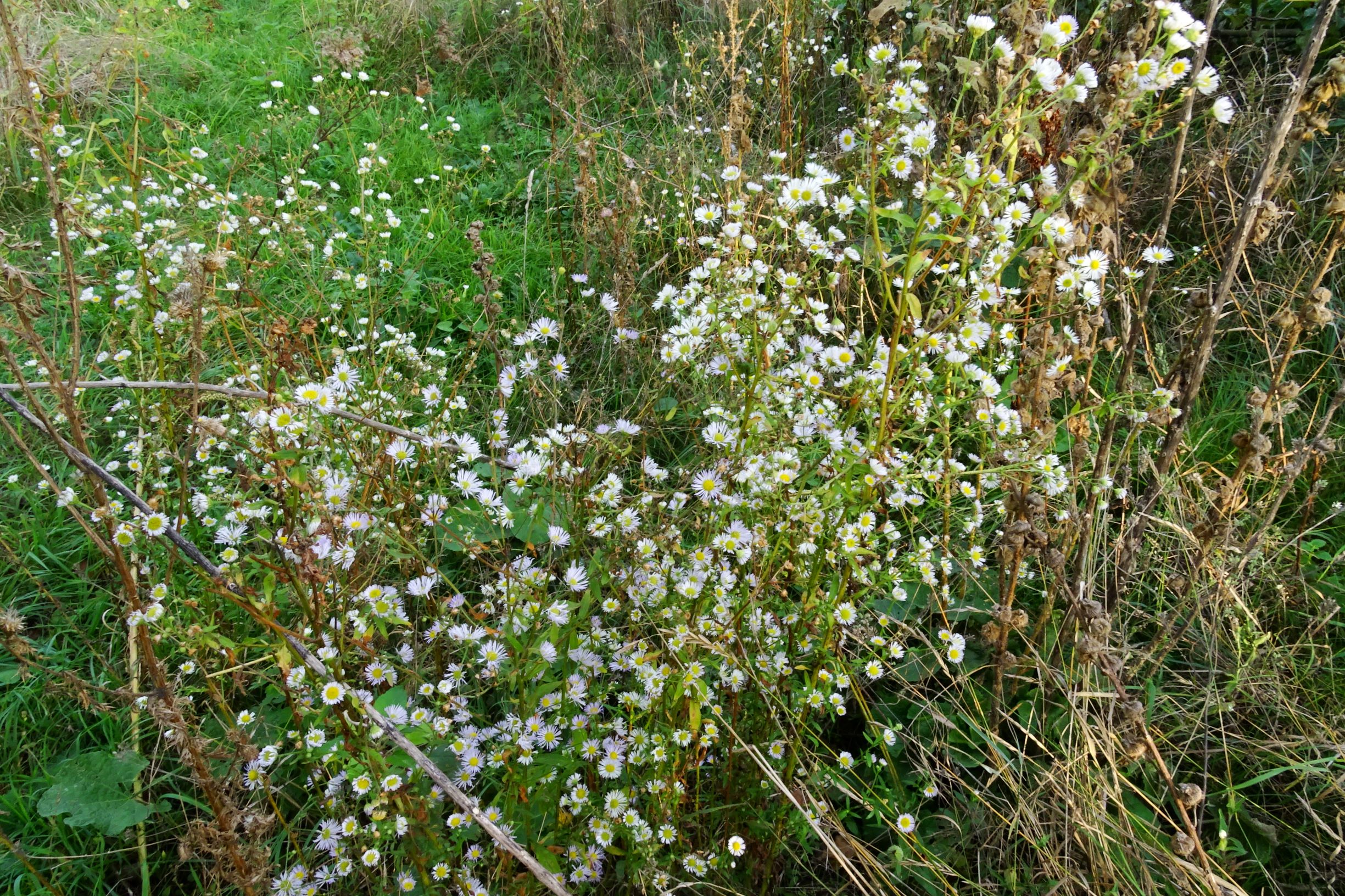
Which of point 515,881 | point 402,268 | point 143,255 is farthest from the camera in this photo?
point 402,268

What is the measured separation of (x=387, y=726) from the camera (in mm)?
1269

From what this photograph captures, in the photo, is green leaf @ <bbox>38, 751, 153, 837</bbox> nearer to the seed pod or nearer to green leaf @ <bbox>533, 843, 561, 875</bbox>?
green leaf @ <bbox>533, 843, 561, 875</bbox>

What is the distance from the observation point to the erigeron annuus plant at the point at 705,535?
139 centimetres

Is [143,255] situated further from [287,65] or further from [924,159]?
[287,65]

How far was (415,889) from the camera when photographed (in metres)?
1.49

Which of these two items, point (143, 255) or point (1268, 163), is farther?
point (143, 255)

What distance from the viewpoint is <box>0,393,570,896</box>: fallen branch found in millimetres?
1120

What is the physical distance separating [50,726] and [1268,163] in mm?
2827

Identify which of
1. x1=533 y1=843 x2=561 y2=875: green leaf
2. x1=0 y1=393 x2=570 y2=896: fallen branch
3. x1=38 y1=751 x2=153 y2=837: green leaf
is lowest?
x1=38 y1=751 x2=153 y2=837: green leaf

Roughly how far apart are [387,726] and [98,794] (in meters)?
1.01

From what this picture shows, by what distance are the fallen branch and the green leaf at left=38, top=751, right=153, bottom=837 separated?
2.05ft

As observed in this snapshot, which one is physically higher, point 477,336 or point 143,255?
point 143,255

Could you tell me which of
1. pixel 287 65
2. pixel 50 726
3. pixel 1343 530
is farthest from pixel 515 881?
pixel 287 65

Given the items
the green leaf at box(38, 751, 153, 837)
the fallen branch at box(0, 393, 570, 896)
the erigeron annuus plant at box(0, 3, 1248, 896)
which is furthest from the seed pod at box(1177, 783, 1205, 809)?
the green leaf at box(38, 751, 153, 837)
